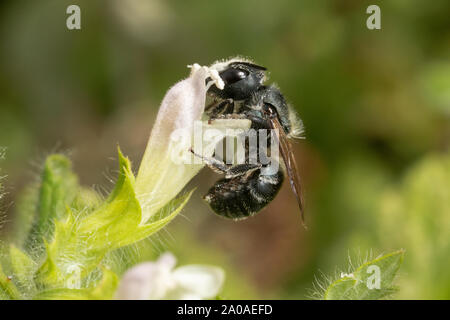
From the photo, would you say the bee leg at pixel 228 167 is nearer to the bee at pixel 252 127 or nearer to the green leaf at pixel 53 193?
the bee at pixel 252 127

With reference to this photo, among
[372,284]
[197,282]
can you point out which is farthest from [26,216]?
[372,284]

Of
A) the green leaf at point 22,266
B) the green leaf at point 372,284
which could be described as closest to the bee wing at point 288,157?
the green leaf at point 372,284

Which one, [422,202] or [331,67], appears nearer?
[422,202]

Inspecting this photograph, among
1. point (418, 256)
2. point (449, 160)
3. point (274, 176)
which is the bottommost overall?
point (418, 256)

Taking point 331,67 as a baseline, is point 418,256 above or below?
below

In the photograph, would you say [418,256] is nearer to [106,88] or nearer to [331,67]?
[331,67]

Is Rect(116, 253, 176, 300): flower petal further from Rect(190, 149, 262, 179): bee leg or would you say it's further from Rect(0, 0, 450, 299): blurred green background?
Rect(0, 0, 450, 299): blurred green background

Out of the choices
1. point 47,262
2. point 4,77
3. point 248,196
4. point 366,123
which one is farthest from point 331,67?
point 47,262

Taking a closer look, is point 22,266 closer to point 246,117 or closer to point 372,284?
point 246,117
